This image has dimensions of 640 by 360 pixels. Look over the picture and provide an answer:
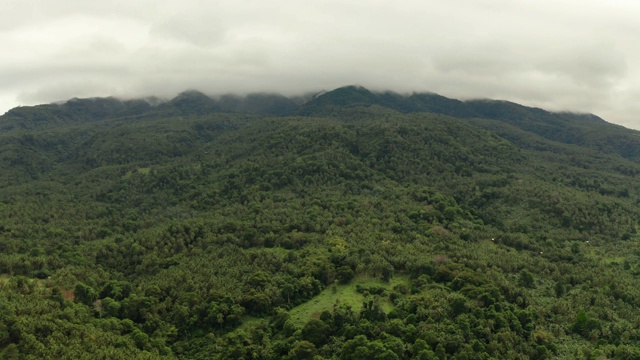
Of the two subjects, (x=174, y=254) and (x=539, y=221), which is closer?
(x=174, y=254)

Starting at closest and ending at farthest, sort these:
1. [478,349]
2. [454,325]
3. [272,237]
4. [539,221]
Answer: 1. [478,349]
2. [454,325]
3. [272,237]
4. [539,221]

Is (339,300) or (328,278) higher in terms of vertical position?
(328,278)

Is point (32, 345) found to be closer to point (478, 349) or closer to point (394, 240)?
point (478, 349)

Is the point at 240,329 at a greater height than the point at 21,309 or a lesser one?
lesser

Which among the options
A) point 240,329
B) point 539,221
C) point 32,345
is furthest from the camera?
point 539,221

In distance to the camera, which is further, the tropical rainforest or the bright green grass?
the bright green grass

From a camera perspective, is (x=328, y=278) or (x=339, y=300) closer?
(x=339, y=300)

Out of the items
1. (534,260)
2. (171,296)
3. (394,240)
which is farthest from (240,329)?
(534,260)

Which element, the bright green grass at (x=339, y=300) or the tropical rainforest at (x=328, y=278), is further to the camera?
the bright green grass at (x=339, y=300)
